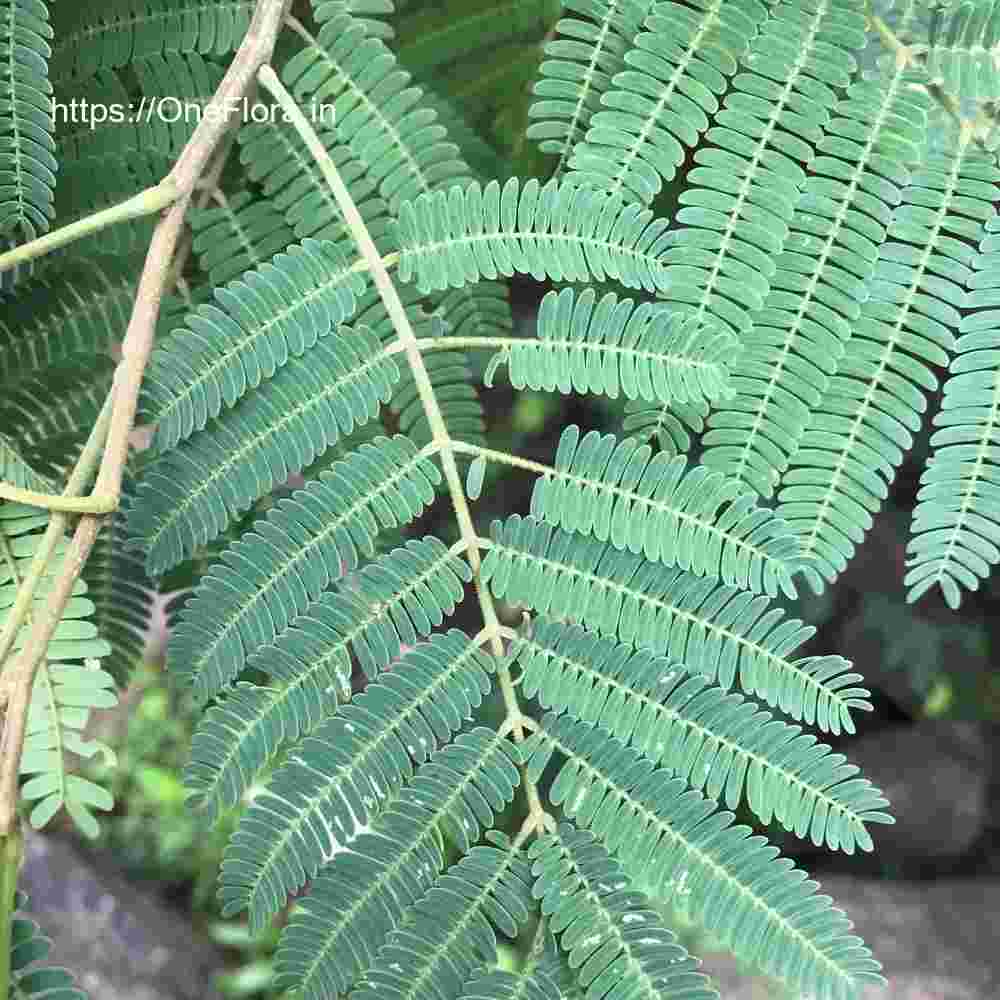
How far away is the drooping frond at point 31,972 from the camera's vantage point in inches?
29.4

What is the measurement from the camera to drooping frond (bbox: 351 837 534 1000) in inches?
29.4

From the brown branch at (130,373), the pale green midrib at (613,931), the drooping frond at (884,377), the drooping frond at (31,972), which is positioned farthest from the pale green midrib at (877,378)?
the drooping frond at (31,972)

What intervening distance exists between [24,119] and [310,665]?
569mm

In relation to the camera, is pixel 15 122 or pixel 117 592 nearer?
pixel 15 122

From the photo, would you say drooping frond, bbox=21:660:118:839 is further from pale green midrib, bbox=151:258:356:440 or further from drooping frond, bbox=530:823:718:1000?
drooping frond, bbox=530:823:718:1000

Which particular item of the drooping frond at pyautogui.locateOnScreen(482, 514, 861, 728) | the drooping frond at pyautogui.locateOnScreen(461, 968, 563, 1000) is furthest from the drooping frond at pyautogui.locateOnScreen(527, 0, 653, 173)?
the drooping frond at pyautogui.locateOnScreen(461, 968, 563, 1000)

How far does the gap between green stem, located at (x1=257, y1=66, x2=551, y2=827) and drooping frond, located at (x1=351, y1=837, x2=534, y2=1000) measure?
0.15ft

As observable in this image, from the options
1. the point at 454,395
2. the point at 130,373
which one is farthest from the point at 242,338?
the point at 454,395

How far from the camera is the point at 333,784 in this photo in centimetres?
80

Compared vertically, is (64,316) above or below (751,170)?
below

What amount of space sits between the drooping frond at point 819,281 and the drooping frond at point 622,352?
0.05 metres

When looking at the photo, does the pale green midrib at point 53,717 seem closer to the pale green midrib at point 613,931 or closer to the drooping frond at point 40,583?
the drooping frond at point 40,583

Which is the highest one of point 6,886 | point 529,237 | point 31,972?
point 529,237

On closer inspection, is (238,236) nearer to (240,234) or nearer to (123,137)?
(240,234)
